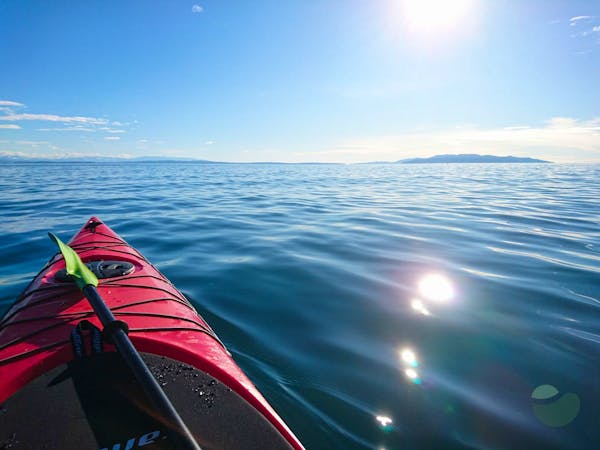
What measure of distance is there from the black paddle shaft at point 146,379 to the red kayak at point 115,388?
6cm

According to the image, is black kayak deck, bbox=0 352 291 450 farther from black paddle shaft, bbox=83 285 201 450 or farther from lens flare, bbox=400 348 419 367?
lens flare, bbox=400 348 419 367

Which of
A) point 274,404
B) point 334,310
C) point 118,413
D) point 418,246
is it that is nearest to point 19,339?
point 118,413

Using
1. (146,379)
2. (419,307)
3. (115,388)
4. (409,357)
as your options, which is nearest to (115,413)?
(115,388)

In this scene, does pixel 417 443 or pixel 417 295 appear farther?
pixel 417 295

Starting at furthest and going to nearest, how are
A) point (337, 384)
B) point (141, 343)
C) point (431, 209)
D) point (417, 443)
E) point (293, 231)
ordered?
point (431, 209)
point (293, 231)
point (337, 384)
point (417, 443)
point (141, 343)

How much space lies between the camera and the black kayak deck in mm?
1425

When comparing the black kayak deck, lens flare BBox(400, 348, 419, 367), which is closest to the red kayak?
the black kayak deck

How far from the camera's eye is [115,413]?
155 cm

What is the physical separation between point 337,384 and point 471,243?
5.70 meters

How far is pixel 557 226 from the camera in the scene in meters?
8.78

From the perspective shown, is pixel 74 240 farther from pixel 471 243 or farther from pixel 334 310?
pixel 471 243

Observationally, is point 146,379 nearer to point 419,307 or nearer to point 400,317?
point 400,317

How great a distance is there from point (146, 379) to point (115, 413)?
0.26 meters

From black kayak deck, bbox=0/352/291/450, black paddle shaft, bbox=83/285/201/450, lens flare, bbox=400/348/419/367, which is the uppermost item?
black paddle shaft, bbox=83/285/201/450
